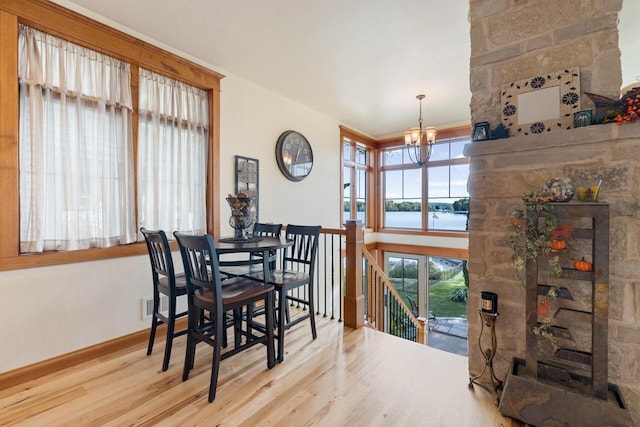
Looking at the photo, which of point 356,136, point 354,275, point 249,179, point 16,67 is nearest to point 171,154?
point 249,179

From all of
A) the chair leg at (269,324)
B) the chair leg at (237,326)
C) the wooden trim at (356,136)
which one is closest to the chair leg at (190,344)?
the chair leg at (237,326)

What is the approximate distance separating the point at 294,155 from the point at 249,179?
931 mm

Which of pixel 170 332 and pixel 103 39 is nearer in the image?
pixel 170 332

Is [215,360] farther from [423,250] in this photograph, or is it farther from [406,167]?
[406,167]

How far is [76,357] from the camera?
224 centimetres

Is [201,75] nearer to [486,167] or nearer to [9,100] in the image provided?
Result: [9,100]

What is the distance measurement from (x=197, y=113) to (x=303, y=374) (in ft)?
9.03

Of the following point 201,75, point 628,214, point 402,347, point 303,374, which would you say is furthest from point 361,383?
point 201,75

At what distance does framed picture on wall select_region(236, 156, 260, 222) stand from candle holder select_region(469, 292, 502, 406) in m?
2.69

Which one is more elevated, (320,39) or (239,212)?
(320,39)

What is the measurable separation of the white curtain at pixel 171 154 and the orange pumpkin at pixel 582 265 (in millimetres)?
3108

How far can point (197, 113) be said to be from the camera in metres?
3.09

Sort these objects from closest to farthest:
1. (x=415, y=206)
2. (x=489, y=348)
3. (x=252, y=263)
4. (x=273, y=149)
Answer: (x=489, y=348) < (x=252, y=263) < (x=273, y=149) < (x=415, y=206)

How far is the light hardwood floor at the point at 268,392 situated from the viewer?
1661 millimetres
